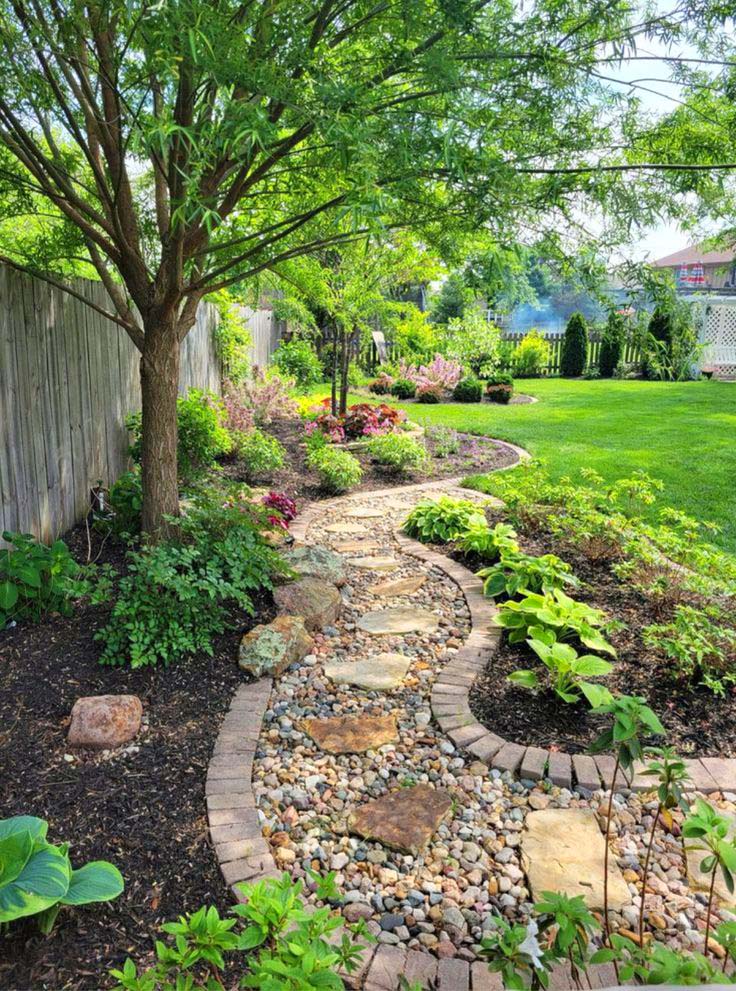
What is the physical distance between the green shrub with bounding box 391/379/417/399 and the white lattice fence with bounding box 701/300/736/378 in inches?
316

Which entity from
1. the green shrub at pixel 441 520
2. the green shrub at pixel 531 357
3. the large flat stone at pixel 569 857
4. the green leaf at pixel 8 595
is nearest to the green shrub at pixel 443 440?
the green shrub at pixel 441 520

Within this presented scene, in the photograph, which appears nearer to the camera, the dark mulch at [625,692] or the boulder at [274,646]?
the dark mulch at [625,692]

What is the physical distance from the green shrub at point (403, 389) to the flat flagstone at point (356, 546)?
8714 millimetres

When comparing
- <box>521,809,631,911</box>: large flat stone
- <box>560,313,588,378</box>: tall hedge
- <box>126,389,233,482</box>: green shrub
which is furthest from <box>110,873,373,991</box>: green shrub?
<box>560,313,588,378</box>: tall hedge

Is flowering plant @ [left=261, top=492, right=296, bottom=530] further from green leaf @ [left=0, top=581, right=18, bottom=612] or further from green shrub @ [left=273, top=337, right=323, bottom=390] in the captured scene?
green shrub @ [left=273, top=337, right=323, bottom=390]

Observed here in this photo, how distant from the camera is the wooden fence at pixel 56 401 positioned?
3633 mm

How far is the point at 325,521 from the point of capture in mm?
5809

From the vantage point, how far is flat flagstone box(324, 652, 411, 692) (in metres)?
3.23

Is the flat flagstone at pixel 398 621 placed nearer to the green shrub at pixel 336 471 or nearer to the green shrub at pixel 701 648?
the green shrub at pixel 701 648

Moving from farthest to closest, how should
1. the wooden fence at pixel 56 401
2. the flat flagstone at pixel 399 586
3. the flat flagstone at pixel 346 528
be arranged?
the flat flagstone at pixel 346 528 → the flat flagstone at pixel 399 586 → the wooden fence at pixel 56 401

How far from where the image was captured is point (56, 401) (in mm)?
4188

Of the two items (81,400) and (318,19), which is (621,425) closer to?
(81,400)

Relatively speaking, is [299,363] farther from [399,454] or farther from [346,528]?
[346,528]

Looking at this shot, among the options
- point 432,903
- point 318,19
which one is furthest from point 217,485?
point 432,903
